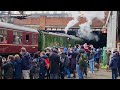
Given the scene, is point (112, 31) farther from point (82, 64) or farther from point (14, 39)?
point (14, 39)

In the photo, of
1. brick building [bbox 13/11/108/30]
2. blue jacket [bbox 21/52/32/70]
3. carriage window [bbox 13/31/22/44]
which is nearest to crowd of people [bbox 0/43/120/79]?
blue jacket [bbox 21/52/32/70]

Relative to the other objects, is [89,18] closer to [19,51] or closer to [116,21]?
[116,21]

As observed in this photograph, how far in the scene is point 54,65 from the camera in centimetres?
998

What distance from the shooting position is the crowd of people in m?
9.84

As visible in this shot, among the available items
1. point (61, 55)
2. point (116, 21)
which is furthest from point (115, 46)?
point (61, 55)

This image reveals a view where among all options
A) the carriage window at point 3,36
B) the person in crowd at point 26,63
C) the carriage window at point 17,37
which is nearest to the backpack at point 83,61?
the person in crowd at point 26,63

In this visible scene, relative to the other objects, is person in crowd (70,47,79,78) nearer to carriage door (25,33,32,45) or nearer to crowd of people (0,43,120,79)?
crowd of people (0,43,120,79)

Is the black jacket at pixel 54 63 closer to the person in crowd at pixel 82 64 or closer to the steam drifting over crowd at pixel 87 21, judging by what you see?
the person in crowd at pixel 82 64

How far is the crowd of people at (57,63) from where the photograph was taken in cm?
984

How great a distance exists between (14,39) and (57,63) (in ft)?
4.11

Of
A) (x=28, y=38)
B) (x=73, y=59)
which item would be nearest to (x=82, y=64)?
(x=73, y=59)

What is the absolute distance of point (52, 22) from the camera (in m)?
10.5
